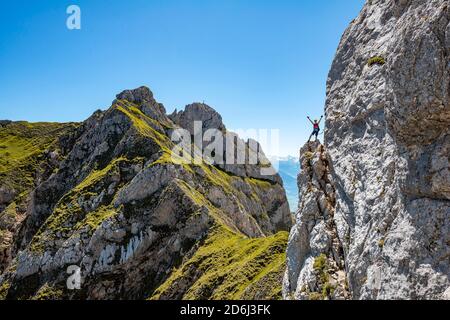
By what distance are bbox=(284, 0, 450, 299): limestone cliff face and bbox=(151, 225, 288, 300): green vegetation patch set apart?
804 inches

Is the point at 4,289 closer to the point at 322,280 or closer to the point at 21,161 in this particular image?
the point at 322,280

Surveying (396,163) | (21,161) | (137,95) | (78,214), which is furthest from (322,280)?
(21,161)

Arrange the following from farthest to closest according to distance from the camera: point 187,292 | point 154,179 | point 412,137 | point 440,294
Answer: point 154,179
point 187,292
point 412,137
point 440,294

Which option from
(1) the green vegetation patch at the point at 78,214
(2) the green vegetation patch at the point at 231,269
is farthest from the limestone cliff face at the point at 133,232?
(1) the green vegetation patch at the point at 78,214

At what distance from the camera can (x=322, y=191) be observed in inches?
1523

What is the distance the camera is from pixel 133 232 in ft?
290

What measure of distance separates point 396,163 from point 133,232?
7250 centimetres

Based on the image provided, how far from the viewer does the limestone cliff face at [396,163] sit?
2214 centimetres

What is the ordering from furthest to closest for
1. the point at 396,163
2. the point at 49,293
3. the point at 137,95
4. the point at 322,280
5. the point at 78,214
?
the point at 137,95 < the point at 78,214 < the point at 49,293 < the point at 322,280 < the point at 396,163
